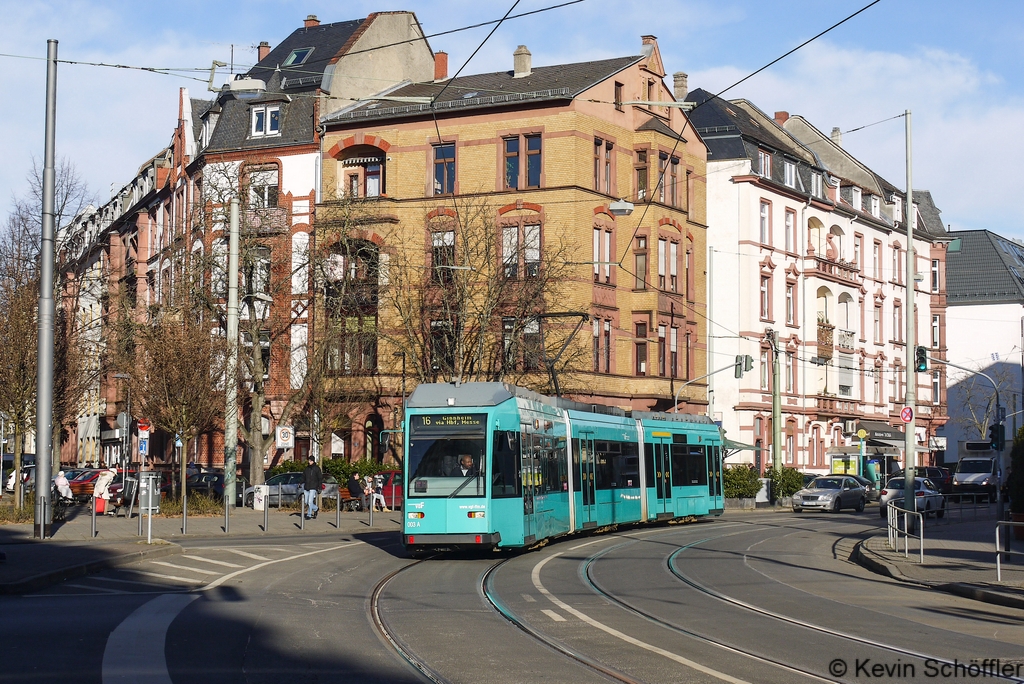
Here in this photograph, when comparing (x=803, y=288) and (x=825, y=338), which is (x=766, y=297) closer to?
(x=803, y=288)

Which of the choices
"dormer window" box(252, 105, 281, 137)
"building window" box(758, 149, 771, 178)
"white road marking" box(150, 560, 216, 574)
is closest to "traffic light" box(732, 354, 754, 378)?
"building window" box(758, 149, 771, 178)

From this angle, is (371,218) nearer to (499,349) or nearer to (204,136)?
(499,349)

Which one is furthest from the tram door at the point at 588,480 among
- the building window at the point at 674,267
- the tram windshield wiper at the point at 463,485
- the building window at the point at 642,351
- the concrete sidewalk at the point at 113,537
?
the building window at the point at 674,267

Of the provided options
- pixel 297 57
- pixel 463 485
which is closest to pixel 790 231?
pixel 297 57

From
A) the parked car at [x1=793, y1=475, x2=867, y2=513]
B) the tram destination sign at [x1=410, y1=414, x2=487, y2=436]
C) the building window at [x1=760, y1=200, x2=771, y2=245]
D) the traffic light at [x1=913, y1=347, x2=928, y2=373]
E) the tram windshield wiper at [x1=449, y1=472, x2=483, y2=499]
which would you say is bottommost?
the parked car at [x1=793, y1=475, x2=867, y2=513]

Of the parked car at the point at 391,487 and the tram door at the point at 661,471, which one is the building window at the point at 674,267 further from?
the tram door at the point at 661,471

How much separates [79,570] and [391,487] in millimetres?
24561

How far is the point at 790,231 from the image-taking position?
222ft

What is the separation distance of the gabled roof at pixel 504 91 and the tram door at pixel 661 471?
19.8 m

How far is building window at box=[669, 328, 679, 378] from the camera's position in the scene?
55094 mm

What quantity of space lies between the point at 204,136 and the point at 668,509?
34.8m

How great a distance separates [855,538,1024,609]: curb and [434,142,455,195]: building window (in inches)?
1232

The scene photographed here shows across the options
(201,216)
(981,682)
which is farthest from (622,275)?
(981,682)

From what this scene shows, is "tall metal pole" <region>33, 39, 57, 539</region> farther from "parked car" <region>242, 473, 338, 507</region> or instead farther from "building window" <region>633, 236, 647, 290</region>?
"building window" <region>633, 236, 647, 290</region>
